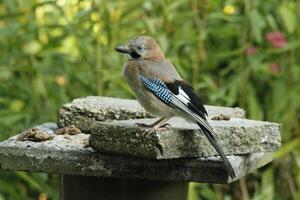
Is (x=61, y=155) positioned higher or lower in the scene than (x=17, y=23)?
lower

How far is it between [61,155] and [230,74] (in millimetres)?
3612

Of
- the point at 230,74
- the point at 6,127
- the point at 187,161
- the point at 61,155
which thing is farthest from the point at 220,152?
the point at 230,74

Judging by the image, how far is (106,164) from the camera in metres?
4.73

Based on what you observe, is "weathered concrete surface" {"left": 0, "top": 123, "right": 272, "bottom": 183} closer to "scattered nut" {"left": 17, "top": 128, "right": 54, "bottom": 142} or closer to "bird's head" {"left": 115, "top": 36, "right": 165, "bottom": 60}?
"scattered nut" {"left": 17, "top": 128, "right": 54, "bottom": 142}

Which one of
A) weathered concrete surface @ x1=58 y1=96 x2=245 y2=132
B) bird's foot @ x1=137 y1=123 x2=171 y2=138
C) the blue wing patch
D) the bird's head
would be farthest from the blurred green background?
bird's foot @ x1=137 y1=123 x2=171 y2=138

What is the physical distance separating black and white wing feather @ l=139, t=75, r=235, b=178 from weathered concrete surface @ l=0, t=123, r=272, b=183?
0.13 metres

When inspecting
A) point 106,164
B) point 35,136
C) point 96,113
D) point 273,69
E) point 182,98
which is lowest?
point 106,164

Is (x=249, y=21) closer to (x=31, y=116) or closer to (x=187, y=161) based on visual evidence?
(x=31, y=116)

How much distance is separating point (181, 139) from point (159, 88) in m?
0.46

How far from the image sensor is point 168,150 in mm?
4570

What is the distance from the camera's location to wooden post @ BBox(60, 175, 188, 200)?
194 inches

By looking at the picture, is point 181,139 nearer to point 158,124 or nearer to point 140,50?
point 158,124

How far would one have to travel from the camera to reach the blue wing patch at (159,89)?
500 centimetres

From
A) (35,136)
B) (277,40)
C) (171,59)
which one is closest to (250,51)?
(277,40)
